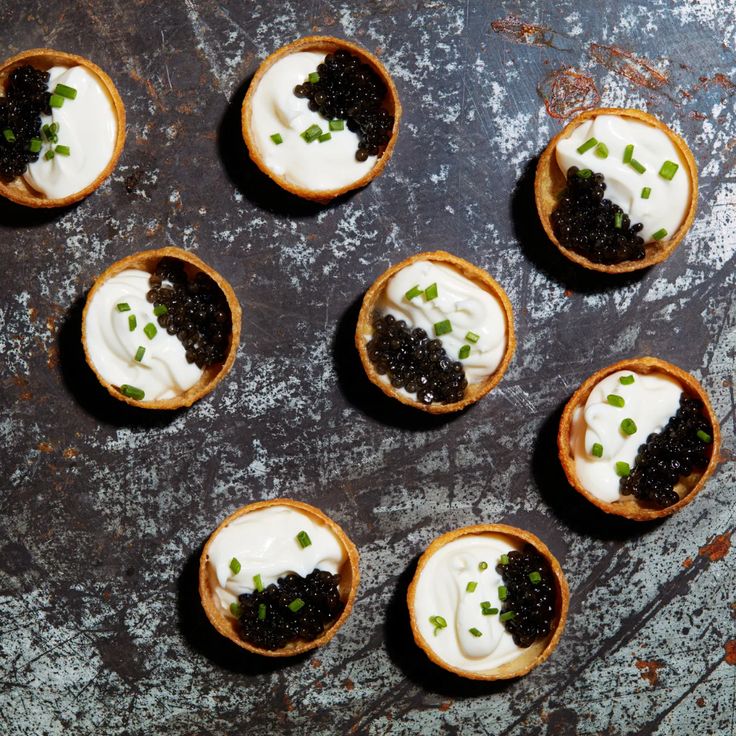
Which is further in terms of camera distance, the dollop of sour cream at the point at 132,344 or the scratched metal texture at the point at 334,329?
the scratched metal texture at the point at 334,329

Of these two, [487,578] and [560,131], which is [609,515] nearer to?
[487,578]

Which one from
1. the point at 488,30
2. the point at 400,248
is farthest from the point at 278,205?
the point at 488,30

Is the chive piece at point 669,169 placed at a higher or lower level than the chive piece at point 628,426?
higher

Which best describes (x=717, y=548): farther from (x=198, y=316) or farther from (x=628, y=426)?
(x=198, y=316)

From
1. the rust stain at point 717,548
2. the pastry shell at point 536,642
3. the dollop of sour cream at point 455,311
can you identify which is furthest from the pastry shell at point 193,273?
the rust stain at point 717,548

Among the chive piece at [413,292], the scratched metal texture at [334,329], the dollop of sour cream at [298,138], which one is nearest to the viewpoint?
the chive piece at [413,292]

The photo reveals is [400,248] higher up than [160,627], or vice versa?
[400,248]

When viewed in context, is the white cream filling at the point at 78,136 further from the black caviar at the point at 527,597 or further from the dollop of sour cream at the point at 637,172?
the black caviar at the point at 527,597
